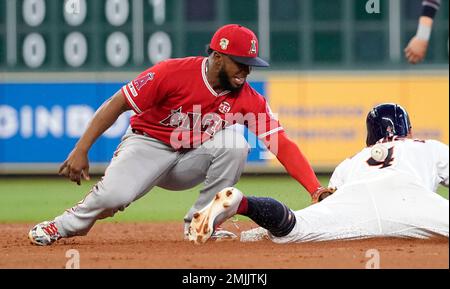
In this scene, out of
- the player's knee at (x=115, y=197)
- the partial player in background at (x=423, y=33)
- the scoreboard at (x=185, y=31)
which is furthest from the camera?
the scoreboard at (x=185, y=31)

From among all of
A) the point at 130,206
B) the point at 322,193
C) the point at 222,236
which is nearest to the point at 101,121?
the point at 222,236

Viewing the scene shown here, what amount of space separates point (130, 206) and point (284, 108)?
3.20 m

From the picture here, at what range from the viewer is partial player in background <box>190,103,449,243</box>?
5.65 meters

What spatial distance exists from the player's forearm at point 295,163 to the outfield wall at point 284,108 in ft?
21.2

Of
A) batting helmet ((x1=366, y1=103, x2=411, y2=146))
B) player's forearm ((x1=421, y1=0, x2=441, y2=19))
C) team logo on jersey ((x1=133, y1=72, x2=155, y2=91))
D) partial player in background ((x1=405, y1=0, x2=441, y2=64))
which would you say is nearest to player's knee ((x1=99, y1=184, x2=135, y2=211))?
team logo on jersey ((x1=133, y1=72, x2=155, y2=91))

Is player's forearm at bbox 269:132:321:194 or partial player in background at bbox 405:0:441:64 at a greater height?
partial player in background at bbox 405:0:441:64

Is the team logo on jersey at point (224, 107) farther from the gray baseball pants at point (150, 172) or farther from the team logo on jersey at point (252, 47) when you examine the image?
the team logo on jersey at point (252, 47)

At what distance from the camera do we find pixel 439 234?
5789mm

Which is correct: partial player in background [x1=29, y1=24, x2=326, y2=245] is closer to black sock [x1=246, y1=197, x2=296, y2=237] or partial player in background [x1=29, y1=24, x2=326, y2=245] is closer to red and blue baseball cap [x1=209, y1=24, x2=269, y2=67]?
red and blue baseball cap [x1=209, y1=24, x2=269, y2=67]

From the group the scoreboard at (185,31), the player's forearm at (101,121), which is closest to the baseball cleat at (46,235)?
the player's forearm at (101,121)

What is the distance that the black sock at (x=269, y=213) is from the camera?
5586 mm

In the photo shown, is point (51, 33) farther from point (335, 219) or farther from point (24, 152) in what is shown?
point (335, 219)

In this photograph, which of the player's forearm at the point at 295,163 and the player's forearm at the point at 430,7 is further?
the player's forearm at the point at 295,163

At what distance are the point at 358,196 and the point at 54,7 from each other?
757 centimetres
